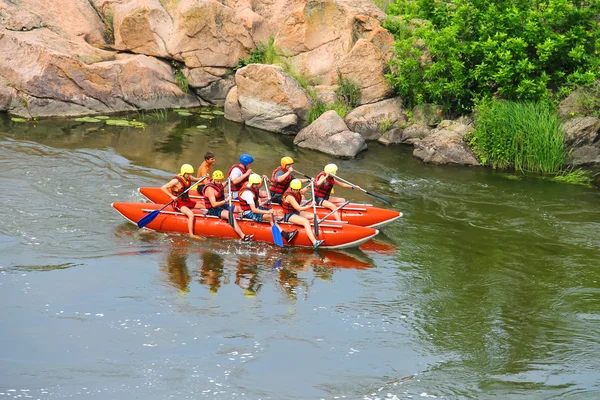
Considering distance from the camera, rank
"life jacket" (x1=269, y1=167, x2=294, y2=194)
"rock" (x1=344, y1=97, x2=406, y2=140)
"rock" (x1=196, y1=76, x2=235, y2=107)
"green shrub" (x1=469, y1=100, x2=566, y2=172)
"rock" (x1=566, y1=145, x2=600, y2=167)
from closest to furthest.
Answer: "life jacket" (x1=269, y1=167, x2=294, y2=194), "green shrub" (x1=469, y1=100, x2=566, y2=172), "rock" (x1=566, y1=145, x2=600, y2=167), "rock" (x1=344, y1=97, x2=406, y2=140), "rock" (x1=196, y1=76, x2=235, y2=107)

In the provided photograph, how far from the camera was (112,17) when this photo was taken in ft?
70.3

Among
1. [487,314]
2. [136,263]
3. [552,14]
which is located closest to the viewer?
[487,314]

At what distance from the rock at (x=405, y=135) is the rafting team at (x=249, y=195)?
227 inches

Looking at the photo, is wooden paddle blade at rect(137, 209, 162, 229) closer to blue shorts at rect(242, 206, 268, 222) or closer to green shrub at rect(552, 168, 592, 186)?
blue shorts at rect(242, 206, 268, 222)

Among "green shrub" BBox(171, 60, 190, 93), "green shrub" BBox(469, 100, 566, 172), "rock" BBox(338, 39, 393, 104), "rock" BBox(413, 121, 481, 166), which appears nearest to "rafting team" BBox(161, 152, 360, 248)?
"rock" BBox(413, 121, 481, 166)

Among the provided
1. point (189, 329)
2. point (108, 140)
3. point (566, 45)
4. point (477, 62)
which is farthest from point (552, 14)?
point (189, 329)

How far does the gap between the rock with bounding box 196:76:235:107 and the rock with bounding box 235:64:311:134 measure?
1.88m

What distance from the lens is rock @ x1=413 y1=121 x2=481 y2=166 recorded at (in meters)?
17.0

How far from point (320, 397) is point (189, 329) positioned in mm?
1993

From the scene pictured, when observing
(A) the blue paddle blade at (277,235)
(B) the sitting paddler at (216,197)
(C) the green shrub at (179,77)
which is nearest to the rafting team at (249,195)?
(B) the sitting paddler at (216,197)

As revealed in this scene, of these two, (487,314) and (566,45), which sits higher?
(566,45)

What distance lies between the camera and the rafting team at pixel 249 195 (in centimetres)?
1206

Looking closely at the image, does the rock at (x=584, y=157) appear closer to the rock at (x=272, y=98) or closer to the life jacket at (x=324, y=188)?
the rock at (x=272, y=98)

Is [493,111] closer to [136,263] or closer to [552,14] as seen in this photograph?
[552,14]
